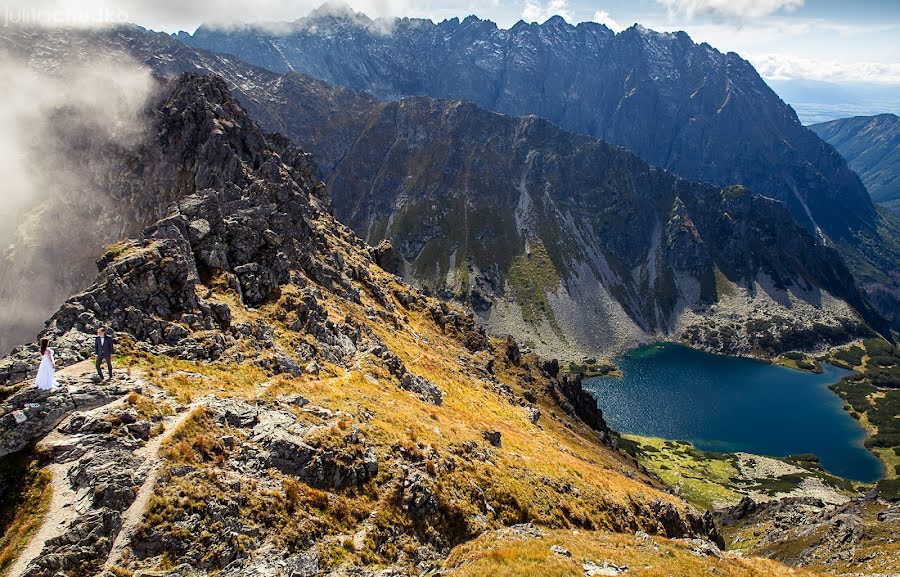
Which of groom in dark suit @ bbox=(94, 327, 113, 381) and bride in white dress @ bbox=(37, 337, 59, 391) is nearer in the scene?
bride in white dress @ bbox=(37, 337, 59, 391)

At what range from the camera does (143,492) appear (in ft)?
74.6

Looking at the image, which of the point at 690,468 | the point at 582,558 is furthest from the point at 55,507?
the point at 690,468

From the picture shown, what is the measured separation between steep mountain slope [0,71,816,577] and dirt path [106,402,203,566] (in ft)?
0.28

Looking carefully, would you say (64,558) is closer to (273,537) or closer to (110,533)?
(110,533)

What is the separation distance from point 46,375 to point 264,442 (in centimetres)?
1124

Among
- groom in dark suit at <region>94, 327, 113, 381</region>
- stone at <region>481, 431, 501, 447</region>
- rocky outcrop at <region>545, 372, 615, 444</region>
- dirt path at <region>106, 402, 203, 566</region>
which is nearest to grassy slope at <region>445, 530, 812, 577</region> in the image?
stone at <region>481, 431, 501, 447</region>

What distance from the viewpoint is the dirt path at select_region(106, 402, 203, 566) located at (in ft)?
68.6

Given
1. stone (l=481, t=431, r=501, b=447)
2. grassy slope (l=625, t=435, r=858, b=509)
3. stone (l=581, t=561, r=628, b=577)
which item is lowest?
grassy slope (l=625, t=435, r=858, b=509)

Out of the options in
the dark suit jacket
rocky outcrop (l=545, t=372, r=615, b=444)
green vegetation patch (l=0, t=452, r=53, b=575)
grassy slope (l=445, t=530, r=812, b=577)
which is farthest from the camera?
rocky outcrop (l=545, t=372, r=615, b=444)

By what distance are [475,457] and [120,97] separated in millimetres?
126405

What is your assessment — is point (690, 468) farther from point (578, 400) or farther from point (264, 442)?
point (264, 442)

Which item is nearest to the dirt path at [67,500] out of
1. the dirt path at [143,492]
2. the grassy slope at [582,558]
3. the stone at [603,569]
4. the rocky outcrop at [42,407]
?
the dirt path at [143,492]

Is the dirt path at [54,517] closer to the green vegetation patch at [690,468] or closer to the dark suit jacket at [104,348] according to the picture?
Result: the dark suit jacket at [104,348]

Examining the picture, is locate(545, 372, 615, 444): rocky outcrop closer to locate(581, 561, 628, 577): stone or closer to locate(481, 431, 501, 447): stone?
Result: locate(481, 431, 501, 447): stone
